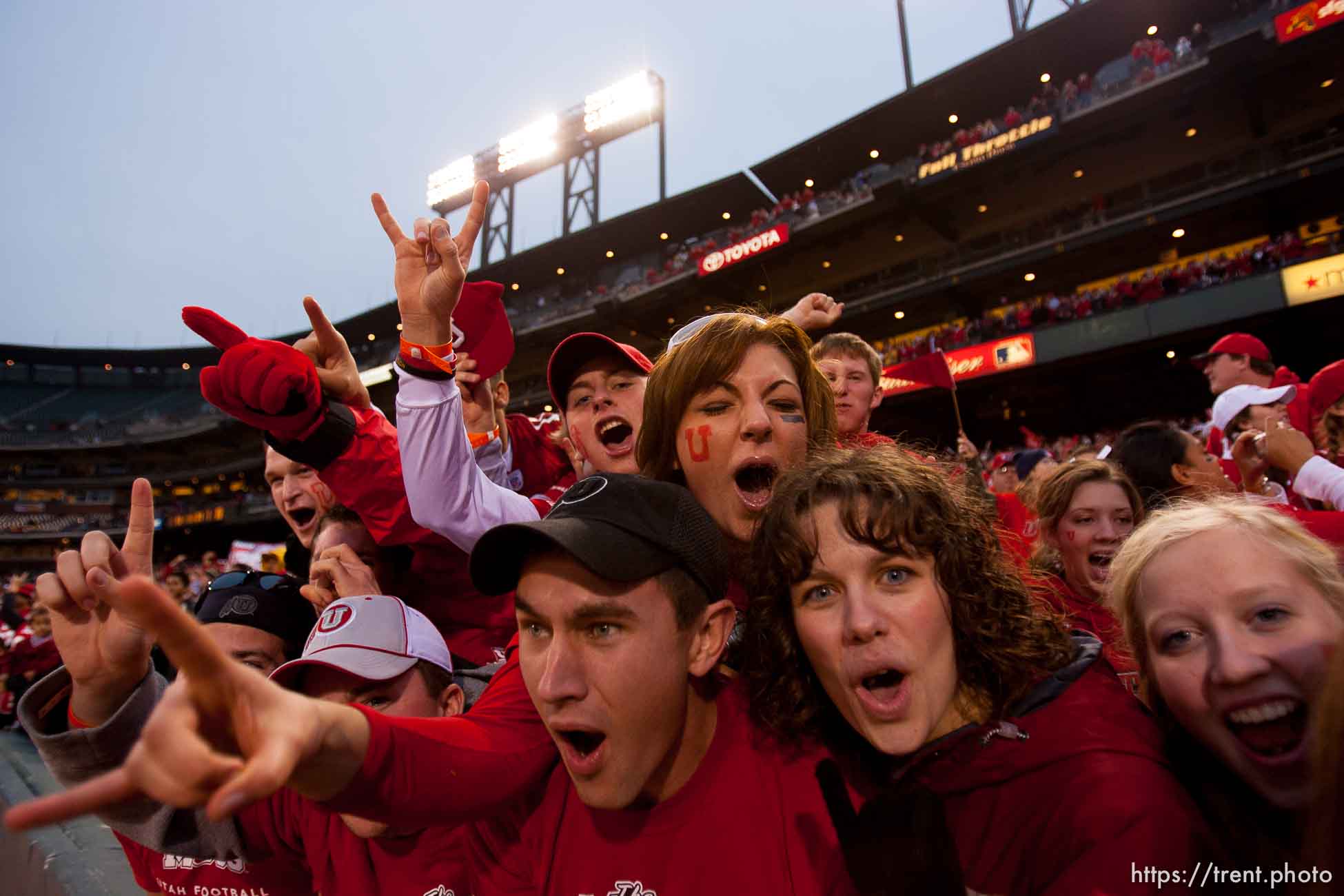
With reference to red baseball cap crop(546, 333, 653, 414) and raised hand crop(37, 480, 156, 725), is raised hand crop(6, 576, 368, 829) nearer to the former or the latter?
raised hand crop(37, 480, 156, 725)

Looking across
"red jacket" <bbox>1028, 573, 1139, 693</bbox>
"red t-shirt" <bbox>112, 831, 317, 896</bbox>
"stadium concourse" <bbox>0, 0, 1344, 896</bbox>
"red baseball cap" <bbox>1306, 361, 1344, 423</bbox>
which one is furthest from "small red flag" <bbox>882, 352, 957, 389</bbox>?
"red t-shirt" <bbox>112, 831, 317, 896</bbox>

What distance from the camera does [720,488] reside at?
2.01 metres

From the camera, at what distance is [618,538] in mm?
1444

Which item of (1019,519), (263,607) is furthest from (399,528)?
(1019,519)

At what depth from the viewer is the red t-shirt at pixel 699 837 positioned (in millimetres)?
1369

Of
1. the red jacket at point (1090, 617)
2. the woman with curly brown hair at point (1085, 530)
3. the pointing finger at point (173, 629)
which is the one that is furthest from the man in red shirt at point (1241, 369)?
the pointing finger at point (173, 629)

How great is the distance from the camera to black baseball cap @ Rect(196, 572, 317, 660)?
7.89ft

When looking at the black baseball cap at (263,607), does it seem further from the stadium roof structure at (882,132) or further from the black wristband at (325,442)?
the stadium roof structure at (882,132)

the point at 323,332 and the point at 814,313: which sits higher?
the point at 814,313

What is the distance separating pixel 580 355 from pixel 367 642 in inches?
48.2

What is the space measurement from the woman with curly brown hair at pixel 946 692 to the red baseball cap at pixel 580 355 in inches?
A: 41.1

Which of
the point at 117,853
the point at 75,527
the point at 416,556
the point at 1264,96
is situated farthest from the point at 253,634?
the point at 75,527

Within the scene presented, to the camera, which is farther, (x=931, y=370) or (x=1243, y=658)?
(x=931, y=370)

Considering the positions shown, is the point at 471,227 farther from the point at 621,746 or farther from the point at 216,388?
the point at 621,746
